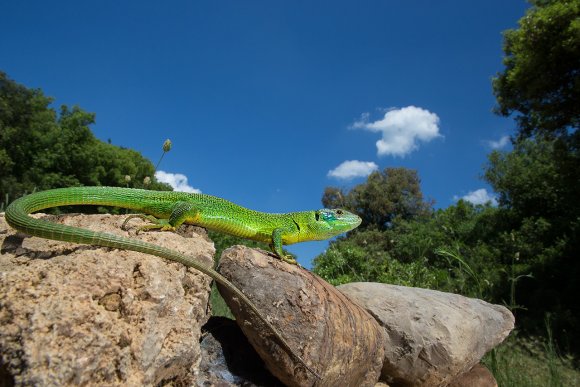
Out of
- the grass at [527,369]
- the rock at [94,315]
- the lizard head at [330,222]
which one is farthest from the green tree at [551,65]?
the rock at [94,315]

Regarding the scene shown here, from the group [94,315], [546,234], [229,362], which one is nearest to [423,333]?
[229,362]

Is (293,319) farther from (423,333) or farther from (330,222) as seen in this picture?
(423,333)

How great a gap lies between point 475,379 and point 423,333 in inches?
75.9

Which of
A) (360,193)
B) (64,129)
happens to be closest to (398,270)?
(360,193)

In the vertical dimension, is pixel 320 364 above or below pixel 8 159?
below

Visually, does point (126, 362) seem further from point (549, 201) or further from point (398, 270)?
point (549, 201)

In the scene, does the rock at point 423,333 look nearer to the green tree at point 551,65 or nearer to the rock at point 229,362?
the rock at point 229,362

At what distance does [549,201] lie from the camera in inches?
888

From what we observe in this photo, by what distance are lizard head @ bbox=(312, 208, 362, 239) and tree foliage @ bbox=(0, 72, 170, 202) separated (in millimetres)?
23134

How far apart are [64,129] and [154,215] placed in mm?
29945

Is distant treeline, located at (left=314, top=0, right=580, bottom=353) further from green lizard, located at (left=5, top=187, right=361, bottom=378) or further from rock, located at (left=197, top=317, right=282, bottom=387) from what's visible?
rock, located at (left=197, top=317, right=282, bottom=387)

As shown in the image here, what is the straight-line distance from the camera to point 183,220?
14.7 ft

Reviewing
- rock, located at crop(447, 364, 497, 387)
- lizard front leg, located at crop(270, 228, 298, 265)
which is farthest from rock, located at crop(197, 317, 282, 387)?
rock, located at crop(447, 364, 497, 387)

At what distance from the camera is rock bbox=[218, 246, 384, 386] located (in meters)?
3.86
